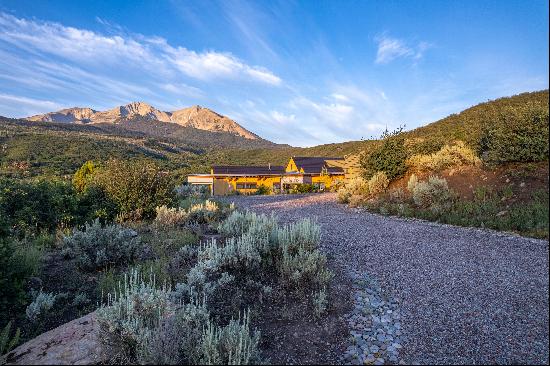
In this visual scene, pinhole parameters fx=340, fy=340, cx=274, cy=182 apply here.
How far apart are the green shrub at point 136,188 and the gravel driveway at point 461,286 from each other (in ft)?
21.3

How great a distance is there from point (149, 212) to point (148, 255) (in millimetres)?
5073

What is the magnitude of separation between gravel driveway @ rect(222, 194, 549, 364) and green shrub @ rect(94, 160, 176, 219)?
21.3ft

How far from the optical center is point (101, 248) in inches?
265

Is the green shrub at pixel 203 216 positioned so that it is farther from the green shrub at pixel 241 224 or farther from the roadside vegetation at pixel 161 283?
the green shrub at pixel 241 224

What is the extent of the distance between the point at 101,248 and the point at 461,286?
20.8 feet

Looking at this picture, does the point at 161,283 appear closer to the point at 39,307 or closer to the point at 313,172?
the point at 39,307

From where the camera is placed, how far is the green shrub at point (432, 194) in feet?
34.3

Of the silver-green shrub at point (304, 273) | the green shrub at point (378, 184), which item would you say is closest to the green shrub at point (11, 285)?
the silver-green shrub at point (304, 273)

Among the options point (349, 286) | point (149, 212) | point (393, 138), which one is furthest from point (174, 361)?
point (393, 138)

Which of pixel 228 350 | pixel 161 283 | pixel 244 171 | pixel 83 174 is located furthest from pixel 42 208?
pixel 244 171

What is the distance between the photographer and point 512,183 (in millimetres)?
6672

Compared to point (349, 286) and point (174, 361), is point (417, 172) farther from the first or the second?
point (174, 361)

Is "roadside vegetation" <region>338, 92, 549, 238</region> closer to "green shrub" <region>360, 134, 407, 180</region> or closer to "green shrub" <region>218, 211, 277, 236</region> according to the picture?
"green shrub" <region>360, 134, 407, 180</region>

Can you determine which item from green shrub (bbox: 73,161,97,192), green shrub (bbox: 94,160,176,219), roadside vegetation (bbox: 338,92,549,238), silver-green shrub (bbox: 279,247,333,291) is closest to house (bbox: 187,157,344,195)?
green shrub (bbox: 73,161,97,192)
